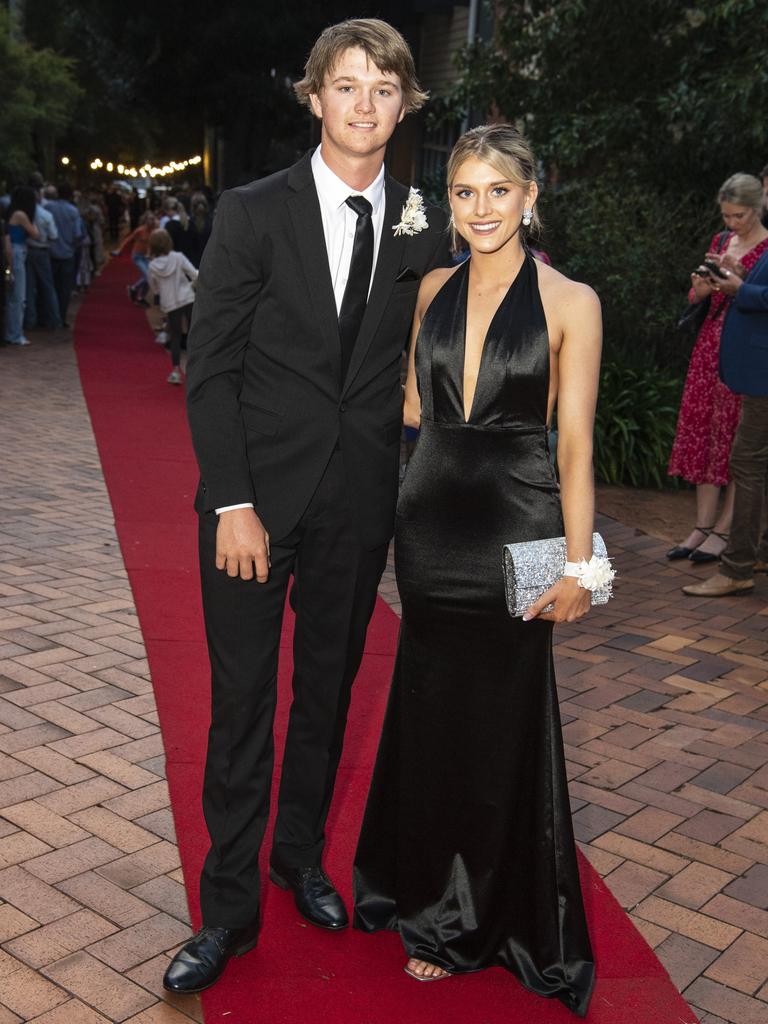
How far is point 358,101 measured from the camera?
9.32ft

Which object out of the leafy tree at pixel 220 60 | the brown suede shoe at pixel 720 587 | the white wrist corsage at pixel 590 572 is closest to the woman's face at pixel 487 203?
the white wrist corsage at pixel 590 572

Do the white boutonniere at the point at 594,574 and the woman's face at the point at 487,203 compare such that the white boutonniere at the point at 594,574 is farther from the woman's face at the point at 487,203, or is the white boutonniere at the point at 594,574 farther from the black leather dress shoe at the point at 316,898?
the black leather dress shoe at the point at 316,898

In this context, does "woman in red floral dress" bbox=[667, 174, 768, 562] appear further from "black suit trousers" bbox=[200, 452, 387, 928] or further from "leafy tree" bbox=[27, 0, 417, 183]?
"leafy tree" bbox=[27, 0, 417, 183]

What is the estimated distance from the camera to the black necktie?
2943 mm

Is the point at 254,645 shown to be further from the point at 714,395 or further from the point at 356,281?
the point at 714,395

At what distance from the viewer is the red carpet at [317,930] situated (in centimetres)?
292

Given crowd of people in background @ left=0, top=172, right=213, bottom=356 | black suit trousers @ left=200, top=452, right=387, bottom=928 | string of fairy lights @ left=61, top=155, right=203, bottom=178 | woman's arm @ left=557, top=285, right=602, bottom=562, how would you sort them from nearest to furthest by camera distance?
1. woman's arm @ left=557, top=285, right=602, bottom=562
2. black suit trousers @ left=200, top=452, right=387, bottom=928
3. crowd of people in background @ left=0, top=172, right=213, bottom=356
4. string of fairy lights @ left=61, top=155, right=203, bottom=178

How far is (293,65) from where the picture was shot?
26.7 m

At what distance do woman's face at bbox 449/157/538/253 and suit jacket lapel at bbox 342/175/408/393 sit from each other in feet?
0.67

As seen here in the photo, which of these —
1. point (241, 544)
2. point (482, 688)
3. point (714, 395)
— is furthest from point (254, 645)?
point (714, 395)

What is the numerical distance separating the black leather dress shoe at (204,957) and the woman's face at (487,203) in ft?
5.82

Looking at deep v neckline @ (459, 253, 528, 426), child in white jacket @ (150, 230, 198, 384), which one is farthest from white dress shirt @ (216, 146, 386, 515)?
child in white jacket @ (150, 230, 198, 384)

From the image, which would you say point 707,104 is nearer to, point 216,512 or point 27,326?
point 216,512

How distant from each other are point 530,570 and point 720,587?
162 inches
